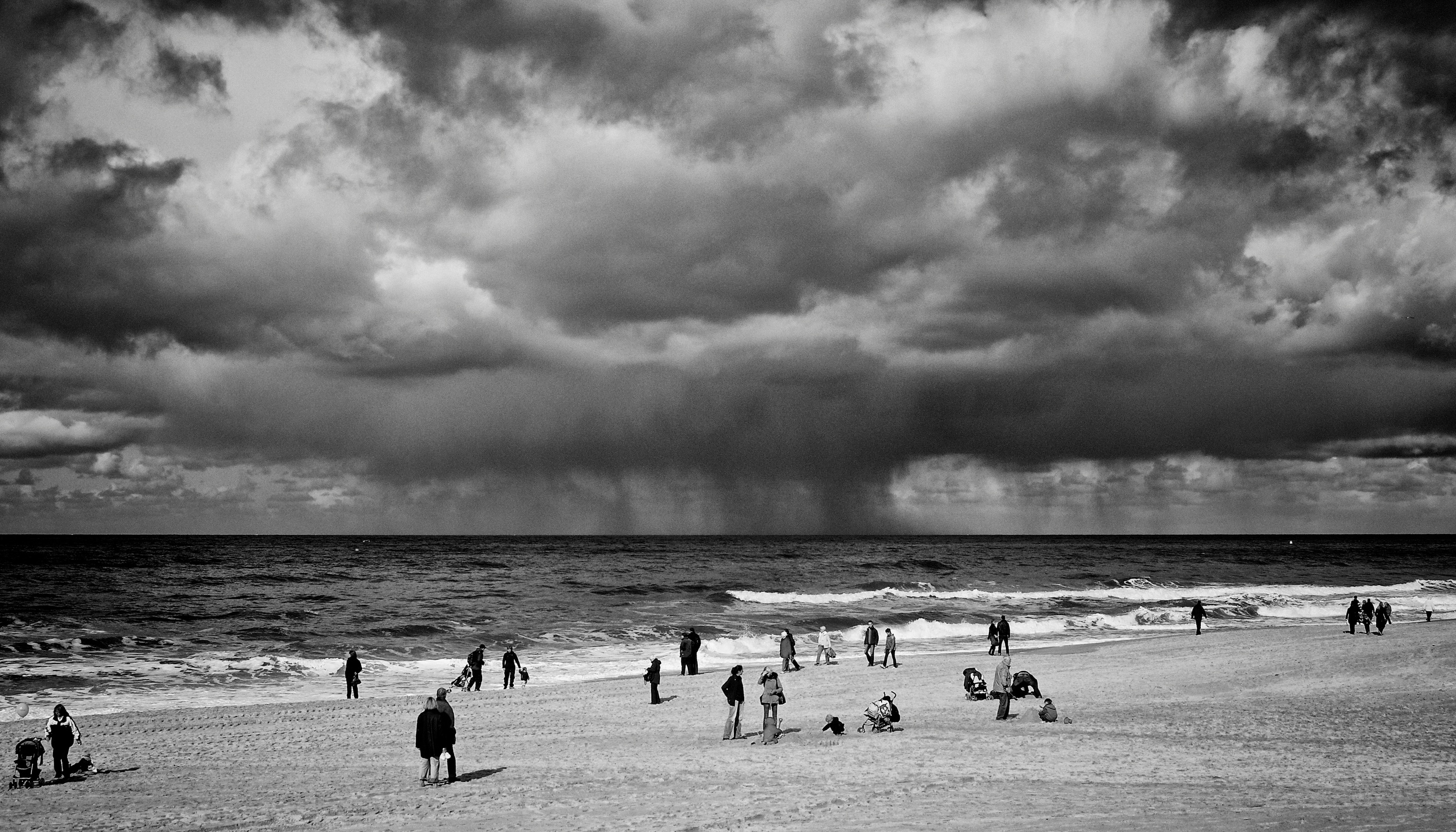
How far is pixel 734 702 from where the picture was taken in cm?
2150

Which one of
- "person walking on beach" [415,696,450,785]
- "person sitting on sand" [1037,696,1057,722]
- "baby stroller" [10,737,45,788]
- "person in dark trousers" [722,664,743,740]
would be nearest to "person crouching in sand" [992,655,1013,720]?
"person sitting on sand" [1037,696,1057,722]

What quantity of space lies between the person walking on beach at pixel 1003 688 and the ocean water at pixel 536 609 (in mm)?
15250

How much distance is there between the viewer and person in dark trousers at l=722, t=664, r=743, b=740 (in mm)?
21234

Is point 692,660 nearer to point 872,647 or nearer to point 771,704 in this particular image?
point 872,647

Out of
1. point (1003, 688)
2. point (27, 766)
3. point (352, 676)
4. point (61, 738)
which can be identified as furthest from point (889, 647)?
point (27, 766)

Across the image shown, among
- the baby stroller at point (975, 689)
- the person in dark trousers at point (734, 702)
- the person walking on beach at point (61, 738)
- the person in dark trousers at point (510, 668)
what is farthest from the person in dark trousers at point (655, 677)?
the person walking on beach at point (61, 738)

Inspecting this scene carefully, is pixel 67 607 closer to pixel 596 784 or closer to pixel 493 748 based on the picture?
pixel 493 748

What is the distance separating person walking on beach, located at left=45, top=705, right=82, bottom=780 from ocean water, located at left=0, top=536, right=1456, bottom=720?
10.6 m

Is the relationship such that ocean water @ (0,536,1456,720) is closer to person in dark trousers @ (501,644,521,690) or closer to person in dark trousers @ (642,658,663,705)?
person in dark trousers @ (501,644,521,690)

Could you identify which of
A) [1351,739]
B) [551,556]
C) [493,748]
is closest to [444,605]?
[493,748]

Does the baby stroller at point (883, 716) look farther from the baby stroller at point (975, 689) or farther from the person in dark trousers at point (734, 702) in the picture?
the baby stroller at point (975, 689)

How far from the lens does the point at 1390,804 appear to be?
14180 mm

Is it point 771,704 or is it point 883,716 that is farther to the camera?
point 883,716

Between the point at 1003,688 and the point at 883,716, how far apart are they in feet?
11.1
